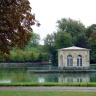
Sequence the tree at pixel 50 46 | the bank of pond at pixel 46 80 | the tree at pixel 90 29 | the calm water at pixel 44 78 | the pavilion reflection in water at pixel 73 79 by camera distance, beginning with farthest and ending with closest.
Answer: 1. the tree at pixel 90 29
2. the tree at pixel 50 46
3. the pavilion reflection in water at pixel 73 79
4. the calm water at pixel 44 78
5. the bank of pond at pixel 46 80

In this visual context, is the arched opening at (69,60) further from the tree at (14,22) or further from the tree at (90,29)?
the tree at (14,22)

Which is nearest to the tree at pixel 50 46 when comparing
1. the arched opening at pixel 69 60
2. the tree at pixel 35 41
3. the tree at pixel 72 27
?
the tree at pixel 72 27

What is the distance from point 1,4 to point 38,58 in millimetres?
78232

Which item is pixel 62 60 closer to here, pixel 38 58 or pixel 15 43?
pixel 38 58

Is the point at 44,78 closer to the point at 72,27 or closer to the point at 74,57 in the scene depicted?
the point at 74,57

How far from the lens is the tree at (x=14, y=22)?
704 inches

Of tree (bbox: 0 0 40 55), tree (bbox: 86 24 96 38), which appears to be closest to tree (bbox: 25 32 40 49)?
tree (bbox: 86 24 96 38)

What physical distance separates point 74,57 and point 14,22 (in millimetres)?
44564

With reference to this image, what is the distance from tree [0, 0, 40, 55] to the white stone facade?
42.3 meters

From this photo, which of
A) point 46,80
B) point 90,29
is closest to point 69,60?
point 46,80

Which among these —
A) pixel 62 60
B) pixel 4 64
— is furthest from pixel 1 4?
pixel 4 64

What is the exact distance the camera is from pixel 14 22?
59.7 ft

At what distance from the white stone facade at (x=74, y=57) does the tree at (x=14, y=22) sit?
4233cm

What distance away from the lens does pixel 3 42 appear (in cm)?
1894
